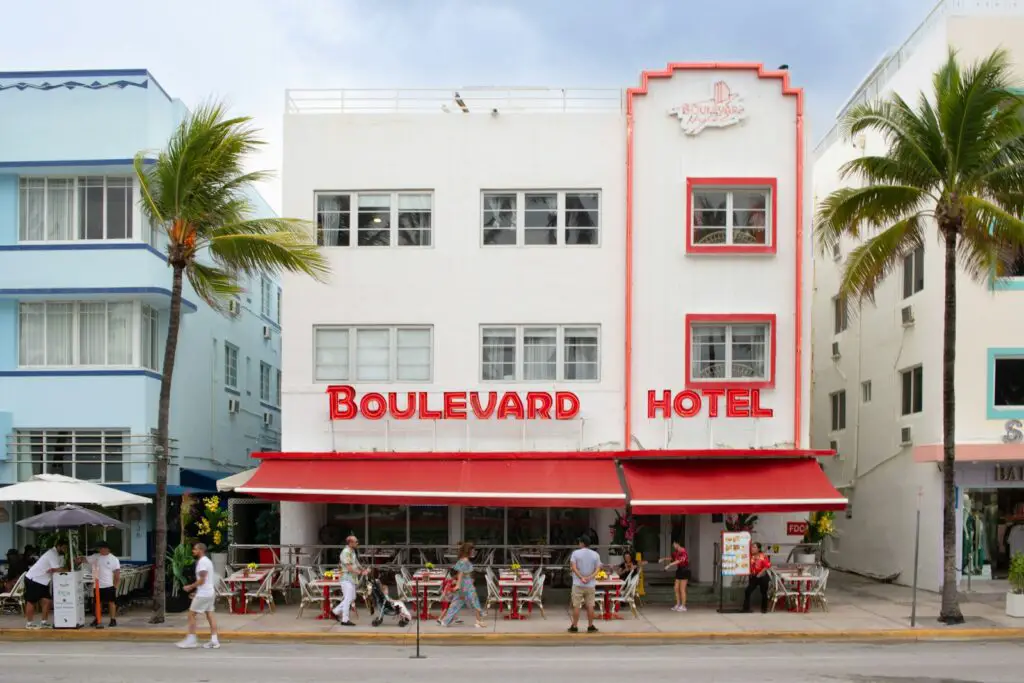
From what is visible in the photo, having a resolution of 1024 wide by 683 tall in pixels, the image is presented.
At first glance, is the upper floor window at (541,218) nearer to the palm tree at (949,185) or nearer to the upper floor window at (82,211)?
the palm tree at (949,185)

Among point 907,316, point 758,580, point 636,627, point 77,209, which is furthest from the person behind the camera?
point 907,316

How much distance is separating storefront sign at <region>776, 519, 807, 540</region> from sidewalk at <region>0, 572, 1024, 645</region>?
197 cm

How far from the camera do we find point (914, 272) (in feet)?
87.6

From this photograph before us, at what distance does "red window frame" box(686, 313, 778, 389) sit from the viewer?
2352 centimetres

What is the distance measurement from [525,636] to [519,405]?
5.86 metres

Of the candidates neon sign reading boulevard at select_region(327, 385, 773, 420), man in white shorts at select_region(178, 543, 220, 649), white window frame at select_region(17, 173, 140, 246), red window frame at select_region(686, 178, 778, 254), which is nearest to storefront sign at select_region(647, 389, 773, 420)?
neon sign reading boulevard at select_region(327, 385, 773, 420)

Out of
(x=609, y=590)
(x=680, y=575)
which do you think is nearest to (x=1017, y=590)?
(x=680, y=575)

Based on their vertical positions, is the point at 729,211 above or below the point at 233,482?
above

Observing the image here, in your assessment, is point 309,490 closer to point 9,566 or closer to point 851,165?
point 9,566

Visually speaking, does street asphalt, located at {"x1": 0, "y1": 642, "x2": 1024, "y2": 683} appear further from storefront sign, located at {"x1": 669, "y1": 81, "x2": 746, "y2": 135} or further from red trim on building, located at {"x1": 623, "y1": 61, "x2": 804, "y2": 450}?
storefront sign, located at {"x1": 669, "y1": 81, "x2": 746, "y2": 135}

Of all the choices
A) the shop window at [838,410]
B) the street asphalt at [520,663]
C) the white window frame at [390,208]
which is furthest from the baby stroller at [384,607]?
the shop window at [838,410]

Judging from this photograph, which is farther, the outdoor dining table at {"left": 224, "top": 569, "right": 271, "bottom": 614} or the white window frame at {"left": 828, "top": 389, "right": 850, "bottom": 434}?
the white window frame at {"left": 828, "top": 389, "right": 850, "bottom": 434}

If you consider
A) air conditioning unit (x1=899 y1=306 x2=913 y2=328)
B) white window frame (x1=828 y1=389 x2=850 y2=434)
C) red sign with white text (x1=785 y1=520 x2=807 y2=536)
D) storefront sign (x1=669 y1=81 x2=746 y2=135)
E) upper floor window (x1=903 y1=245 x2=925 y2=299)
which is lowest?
red sign with white text (x1=785 y1=520 x2=807 y2=536)

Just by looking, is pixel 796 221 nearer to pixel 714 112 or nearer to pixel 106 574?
pixel 714 112
